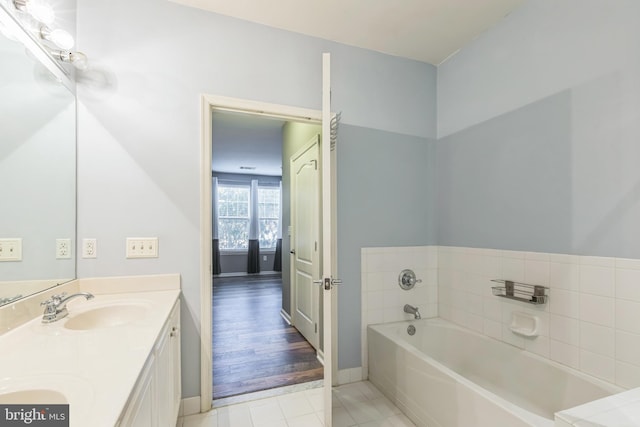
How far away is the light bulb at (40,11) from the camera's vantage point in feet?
4.38

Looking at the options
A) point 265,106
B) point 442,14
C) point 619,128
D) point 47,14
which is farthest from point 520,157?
point 47,14

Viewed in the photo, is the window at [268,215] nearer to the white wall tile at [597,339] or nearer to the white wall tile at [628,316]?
the white wall tile at [597,339]

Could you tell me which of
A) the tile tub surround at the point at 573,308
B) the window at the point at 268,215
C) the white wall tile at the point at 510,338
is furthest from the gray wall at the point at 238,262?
the white wall tile at the point at 510,338

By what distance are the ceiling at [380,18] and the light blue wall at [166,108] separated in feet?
0.34

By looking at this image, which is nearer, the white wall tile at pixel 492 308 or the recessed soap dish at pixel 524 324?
the recessed soap dish at pixel 524 324

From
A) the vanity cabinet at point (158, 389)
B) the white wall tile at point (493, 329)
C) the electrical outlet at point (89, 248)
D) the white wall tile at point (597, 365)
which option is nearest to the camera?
the vanity cabinet at point (158, 389)

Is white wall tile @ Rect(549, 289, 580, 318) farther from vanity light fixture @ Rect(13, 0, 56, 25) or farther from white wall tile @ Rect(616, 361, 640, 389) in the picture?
vanity light fixture @ Rect(13, 0, 56, 25)

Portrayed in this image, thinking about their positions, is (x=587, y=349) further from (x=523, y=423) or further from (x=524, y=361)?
(x=523, y=423)

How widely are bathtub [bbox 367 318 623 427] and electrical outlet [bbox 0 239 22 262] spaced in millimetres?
2166

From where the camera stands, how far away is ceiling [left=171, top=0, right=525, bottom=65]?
1.96 meters

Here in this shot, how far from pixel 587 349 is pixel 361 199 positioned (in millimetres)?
1667

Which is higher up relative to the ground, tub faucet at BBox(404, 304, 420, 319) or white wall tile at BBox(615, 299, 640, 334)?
white wall tile at BBox(615, 299, 640, 334)

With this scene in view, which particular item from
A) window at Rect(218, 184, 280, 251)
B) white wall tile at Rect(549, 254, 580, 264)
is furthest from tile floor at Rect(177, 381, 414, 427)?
window at Rect(218, 184, 280, 251)

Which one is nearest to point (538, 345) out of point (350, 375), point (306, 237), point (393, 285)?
point (393, 285)
